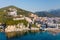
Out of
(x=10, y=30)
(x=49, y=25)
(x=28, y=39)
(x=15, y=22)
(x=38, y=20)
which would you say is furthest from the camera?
(x=38, y=20)

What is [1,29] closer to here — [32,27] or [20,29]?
[20,29]

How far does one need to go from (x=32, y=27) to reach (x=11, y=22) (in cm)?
343

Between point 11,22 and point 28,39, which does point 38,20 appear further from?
point 28,39

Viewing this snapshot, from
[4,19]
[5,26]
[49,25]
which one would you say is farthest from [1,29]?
[49,25]

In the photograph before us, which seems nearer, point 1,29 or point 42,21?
point 1,29

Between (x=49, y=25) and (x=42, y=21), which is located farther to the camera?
(x=42, y=21)

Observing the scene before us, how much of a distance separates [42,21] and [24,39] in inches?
826

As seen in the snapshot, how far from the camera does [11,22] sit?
31391 mm

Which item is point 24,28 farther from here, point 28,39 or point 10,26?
point 28,39

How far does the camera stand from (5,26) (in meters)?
30.7

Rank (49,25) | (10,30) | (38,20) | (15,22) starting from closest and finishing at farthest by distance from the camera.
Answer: (10,30) < (15,22) < (49,25) < (38,20)

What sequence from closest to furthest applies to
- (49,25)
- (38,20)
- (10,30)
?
1. (10,30)
2. (49,25)
3. (38,20)

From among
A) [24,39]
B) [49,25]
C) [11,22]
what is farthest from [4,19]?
[24,39]

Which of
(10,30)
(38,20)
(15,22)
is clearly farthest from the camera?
(38,20)
